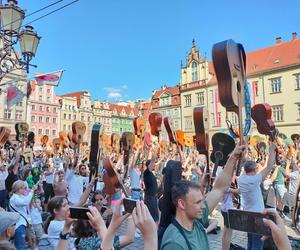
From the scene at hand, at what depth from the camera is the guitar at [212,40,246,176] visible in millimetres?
2902

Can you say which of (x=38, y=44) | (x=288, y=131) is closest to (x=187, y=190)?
(x=38, y=44)

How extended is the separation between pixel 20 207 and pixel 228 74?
14.3 feet

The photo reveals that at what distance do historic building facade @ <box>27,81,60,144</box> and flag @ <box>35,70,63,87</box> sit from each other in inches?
2163

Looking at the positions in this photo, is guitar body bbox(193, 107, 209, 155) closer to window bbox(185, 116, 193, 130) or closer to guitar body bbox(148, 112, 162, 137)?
guitar body bbox(148, 112, 162, 137)

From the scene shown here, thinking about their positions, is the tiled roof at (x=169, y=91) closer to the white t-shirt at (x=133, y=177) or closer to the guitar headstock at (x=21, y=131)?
the guitar headstock at (x=21, y=131)

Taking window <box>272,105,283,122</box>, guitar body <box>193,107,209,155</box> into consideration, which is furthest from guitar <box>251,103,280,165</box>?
window <box>272,105,283,122</box>

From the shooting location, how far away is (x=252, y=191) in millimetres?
5109

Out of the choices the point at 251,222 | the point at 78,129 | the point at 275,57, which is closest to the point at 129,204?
the point at 251,222

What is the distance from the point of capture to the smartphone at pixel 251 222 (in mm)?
1455

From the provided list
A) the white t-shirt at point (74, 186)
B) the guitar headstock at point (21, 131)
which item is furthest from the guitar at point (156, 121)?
the guitar headstock at point (21, 131)

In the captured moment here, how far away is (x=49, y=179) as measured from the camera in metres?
10.5

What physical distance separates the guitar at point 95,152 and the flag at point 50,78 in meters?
3.67

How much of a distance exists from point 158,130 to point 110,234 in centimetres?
624

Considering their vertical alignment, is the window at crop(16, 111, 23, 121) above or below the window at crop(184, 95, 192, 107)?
below
